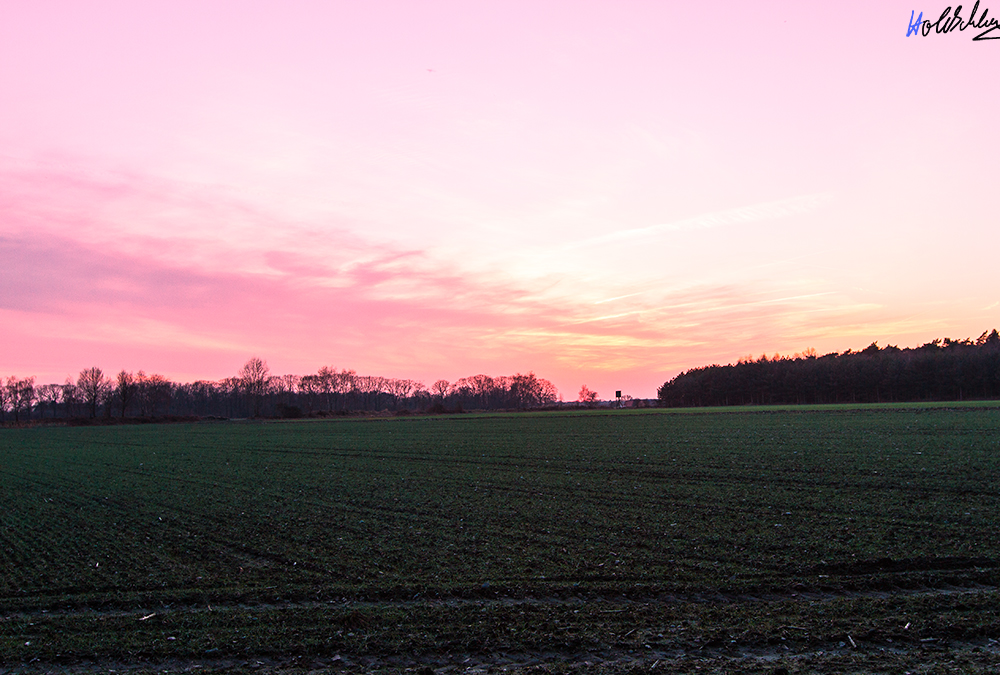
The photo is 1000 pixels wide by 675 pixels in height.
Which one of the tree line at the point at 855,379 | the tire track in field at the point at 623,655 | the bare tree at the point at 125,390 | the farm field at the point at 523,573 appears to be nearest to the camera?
the tire track in field at the point at 623,655

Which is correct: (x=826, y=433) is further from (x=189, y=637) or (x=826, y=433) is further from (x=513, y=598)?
(x=189, y=637)

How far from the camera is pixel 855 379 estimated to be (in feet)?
442

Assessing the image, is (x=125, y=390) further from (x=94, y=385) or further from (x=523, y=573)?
(x=523, y=573)

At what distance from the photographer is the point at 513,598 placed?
9.33 m

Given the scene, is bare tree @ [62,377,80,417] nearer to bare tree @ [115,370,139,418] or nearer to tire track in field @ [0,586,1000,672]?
bare tree @ [115,370,139,418]

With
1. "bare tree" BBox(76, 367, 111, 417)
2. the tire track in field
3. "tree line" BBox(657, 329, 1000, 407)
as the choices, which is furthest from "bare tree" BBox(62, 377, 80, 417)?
the tire track in field

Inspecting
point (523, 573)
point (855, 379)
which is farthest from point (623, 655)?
point (855, 379)

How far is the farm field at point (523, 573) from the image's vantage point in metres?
7.40

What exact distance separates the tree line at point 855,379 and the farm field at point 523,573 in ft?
397

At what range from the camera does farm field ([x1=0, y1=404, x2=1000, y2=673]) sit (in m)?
7.40

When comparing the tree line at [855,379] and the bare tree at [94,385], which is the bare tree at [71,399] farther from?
the tree line at [855,379]

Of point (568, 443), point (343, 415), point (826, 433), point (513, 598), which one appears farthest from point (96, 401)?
point (513, 598)

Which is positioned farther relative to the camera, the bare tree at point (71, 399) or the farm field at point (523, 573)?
the bare tree at point (71, 399)

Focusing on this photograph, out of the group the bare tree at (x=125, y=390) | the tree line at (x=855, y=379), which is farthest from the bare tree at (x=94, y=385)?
the tree line at (x=855, y=379)
